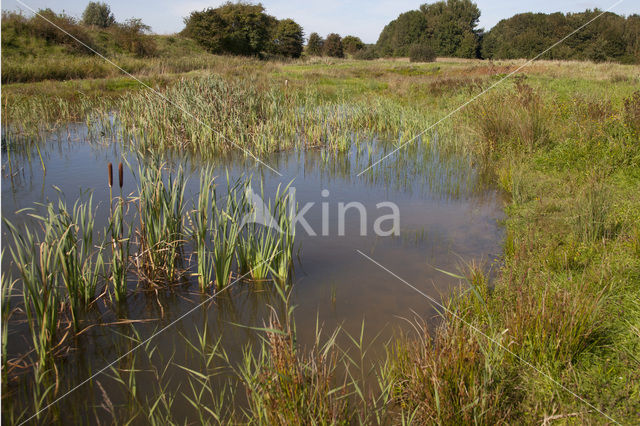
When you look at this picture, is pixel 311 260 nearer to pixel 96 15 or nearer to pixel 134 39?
pixel 134 39

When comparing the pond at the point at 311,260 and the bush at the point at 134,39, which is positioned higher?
the bush at the point at 134,39

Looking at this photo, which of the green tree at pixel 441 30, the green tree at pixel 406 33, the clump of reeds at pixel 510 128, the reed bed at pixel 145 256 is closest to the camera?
the reed bed at pixel 145 256

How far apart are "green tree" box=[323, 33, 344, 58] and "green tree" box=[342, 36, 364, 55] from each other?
155 inches

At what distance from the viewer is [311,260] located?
4.23m

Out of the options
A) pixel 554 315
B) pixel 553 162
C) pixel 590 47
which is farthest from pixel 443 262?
pixel 590 47

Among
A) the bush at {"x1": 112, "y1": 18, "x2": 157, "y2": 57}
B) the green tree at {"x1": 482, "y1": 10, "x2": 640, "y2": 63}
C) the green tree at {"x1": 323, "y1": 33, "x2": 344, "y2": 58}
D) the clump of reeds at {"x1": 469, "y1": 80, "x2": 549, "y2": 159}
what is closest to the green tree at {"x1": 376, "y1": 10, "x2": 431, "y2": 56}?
the green tree at {"x1": 323, "y1": 33, "x2": 344, "y2": 58}

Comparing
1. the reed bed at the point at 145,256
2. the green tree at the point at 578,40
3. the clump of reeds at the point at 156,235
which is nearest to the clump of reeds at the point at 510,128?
the reed bed at the point at 145,256

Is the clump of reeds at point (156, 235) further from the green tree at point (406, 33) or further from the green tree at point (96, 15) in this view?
the green tree at point (406, 33)

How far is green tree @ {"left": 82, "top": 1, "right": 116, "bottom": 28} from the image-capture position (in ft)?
118

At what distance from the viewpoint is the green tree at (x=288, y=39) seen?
44.0m

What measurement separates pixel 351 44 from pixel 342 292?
61.1 metres

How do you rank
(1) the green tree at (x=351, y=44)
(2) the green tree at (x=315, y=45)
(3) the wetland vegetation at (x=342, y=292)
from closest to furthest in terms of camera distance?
(3) the wetland vegetation at (x=342, y=292) → (2) the green tree at (x=315, y=45) → (1) the green tree at (x=351, y=44)

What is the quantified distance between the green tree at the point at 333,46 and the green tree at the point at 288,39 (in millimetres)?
8709
